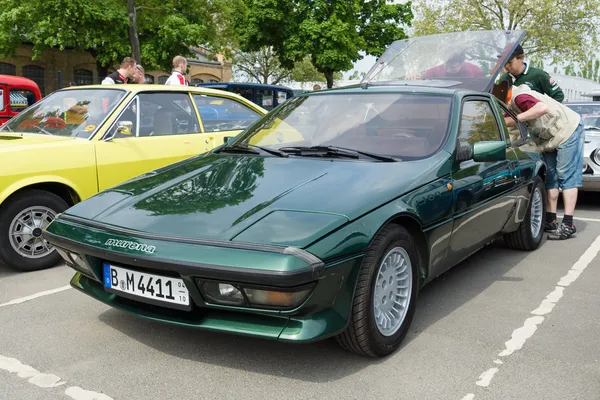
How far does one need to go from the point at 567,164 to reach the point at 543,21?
28398mm

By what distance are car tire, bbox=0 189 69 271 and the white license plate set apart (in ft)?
6.50

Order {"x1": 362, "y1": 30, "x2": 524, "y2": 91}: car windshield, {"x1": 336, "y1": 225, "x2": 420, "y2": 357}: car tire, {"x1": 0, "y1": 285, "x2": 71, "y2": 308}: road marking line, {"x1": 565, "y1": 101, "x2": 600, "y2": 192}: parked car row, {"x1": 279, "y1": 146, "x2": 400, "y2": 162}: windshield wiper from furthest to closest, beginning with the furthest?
{"x1": 565, "y1": 101, "x2": 600, "y2": 192}: parked car row
{"x1": 362, "y1": 30, "x2": 524, "y2": 91}: car windshield
{"x1": 0, "y1": 285, "x2": 71, "y2": 308}: road marking line
{"x1": 279, "y1": 146, "x2": 400, "y2": 162}: windshield wiper
{"x1": 336, "y1": 225, "x2": 420, "y2": 357}: car tire

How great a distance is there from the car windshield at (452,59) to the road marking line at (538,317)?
7.31 ft

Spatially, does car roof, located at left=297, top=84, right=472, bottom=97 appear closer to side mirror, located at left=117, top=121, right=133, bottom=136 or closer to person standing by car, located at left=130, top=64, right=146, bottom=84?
side mirror, located at left=117, top=121, right=133, bottom=136

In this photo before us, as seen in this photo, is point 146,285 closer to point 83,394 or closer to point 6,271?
point 83,394

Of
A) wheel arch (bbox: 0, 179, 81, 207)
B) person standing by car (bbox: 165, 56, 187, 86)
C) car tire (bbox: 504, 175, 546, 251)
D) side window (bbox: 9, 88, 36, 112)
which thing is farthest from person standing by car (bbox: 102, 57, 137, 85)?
car tire (bbox: 504, 175, 546, 251)

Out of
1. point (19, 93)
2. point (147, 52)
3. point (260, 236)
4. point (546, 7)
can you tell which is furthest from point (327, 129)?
point (546, 7)

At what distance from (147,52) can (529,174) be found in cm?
2345

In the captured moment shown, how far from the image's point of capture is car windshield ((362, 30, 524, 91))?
6637mm

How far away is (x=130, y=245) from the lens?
9.00ft

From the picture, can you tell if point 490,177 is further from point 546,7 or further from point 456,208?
point 546,7

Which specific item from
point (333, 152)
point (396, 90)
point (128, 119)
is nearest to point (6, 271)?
point (128, 119)

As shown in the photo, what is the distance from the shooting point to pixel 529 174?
4.95 metres

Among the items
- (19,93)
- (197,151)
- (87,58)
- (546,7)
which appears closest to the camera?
(197,151)
